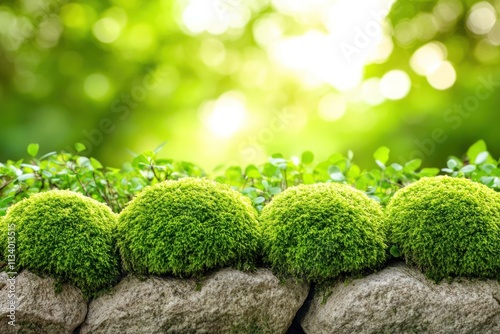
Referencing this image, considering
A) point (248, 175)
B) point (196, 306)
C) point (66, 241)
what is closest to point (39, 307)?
point (66, 241)

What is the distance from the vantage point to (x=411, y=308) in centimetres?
250

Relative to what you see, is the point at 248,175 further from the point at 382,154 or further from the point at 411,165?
the point at 411,165

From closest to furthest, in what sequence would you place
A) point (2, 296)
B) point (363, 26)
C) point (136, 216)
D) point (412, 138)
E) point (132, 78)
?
point (2, 296)
point (136, 216)
point (363, 26)
point (412, 138)
point (132, 78)

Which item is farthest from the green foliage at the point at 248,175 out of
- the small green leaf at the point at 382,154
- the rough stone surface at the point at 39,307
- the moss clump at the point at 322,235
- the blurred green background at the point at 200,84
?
the blurred green background at the point at 200,84

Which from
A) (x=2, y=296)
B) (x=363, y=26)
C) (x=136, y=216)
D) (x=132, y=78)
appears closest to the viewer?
(x=2, y=296)

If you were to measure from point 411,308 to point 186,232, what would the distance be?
1.13m

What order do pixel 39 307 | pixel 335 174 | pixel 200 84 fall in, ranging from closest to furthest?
pixel 39 307 < pixel 335 174 < pixel 200 84

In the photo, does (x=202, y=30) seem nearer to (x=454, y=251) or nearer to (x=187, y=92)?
(x=187, y=92)

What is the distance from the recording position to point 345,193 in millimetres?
2818

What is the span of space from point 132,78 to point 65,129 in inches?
61.3

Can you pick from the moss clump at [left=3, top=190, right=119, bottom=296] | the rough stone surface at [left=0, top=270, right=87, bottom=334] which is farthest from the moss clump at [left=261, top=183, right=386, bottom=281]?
the rough stone surface at [left=0, top=270, right=87, bottom=334]

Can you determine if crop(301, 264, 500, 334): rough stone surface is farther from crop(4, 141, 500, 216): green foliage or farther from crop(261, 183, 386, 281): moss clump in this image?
crop(4, 141, 500, 216): green foliage

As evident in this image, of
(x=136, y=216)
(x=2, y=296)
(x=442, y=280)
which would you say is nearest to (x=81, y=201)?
(x=136, y=216)

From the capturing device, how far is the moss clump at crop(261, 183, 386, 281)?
255 cm
